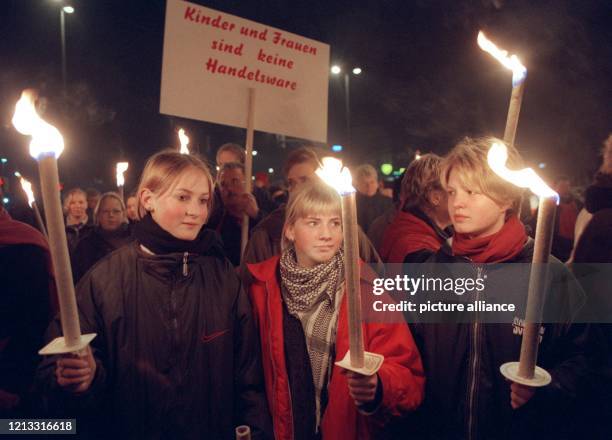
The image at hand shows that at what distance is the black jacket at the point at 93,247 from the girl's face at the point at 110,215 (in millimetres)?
159

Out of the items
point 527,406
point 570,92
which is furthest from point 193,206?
point 570,92

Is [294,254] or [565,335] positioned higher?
[294,254]

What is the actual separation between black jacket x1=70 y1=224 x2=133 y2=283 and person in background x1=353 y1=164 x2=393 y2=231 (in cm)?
319

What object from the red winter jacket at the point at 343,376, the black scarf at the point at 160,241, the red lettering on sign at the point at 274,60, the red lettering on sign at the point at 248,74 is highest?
the red lettering on sign at the point at 274,60

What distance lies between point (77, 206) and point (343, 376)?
533 centimetres

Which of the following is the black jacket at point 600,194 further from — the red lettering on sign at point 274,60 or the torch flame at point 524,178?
the red lettering on sign at point 274,60

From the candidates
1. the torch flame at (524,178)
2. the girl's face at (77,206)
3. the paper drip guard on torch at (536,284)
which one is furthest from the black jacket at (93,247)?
the paper drip guard on torch at (536,284)

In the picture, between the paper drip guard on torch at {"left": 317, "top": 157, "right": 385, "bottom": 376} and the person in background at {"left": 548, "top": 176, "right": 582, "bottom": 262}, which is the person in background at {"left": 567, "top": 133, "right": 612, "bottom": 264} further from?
the paper drip guard on torch at {"left": 317, "top": 157, "right": 385, "bottom": 376}

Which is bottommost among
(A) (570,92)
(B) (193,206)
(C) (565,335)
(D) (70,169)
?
(C) (565,335)

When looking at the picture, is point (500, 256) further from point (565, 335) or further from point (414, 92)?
point (414, 92)

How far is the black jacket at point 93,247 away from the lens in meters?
4.27

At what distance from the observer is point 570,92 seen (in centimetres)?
1072

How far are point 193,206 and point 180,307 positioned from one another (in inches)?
21.1

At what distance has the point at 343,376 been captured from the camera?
1.97 meters
